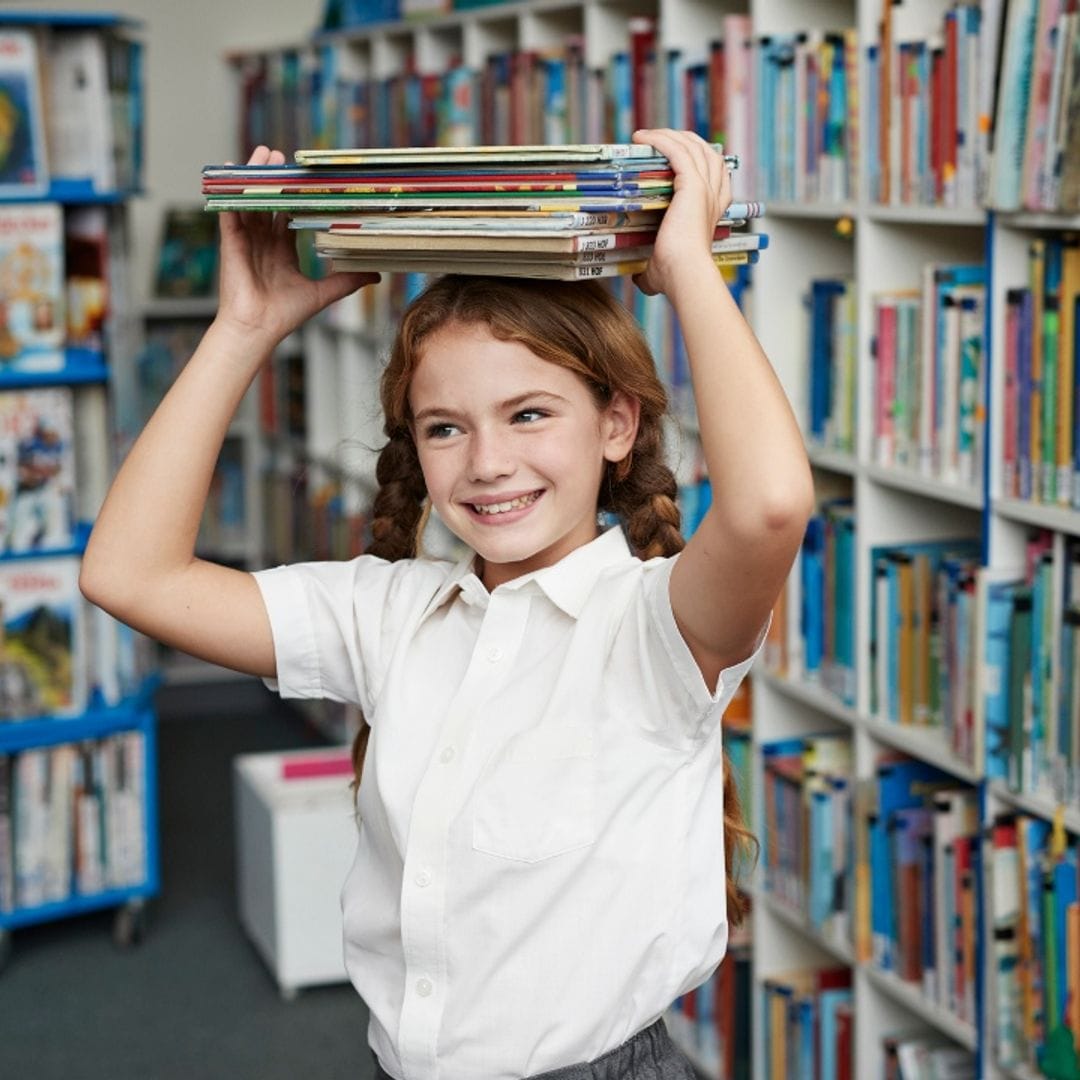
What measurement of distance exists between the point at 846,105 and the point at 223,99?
145 inches

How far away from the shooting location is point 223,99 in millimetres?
5762

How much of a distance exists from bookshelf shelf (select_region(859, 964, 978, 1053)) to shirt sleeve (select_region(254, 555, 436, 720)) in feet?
4.01

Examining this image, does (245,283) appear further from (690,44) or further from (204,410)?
(690,44)

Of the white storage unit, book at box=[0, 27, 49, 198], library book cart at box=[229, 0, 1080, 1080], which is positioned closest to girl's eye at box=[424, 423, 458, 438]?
library book cart at box=[229, 0, 1080, 1080]

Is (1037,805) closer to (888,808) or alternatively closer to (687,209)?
(888,808)

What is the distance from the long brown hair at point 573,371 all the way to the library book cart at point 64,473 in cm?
205

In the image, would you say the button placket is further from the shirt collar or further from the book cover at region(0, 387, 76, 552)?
the book cover at region(0, 387, 76, 552)

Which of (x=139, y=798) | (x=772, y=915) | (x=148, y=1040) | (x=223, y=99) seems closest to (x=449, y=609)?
(x=772, y=915)

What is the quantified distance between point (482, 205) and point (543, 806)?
0.44 m

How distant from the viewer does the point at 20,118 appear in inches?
133

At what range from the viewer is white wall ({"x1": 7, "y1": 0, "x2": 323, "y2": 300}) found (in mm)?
5672

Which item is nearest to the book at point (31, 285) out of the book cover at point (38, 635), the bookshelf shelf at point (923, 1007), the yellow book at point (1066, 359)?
the book cover at point (38, 635)

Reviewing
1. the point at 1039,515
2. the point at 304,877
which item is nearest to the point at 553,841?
the point at 1039,515

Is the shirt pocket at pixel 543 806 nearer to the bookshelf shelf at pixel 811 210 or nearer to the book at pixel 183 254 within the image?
the bookshelf shelf at pixel 811 210
